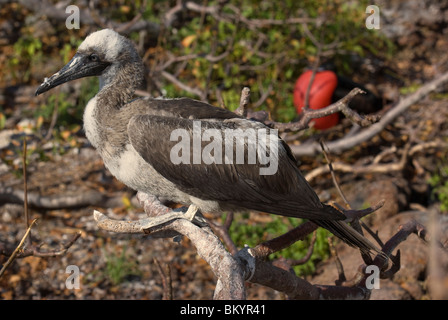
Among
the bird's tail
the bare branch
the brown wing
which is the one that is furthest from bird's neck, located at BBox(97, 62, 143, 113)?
the bare branch

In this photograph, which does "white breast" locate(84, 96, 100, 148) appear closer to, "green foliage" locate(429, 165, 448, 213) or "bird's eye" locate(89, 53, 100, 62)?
"bird's eye" locate(89, 53, 100, 62)

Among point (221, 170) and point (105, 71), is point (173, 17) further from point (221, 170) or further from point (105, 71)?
point (221, 170)

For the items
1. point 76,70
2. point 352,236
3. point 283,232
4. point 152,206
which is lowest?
point 283,232

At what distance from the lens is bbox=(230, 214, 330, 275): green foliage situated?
435 centimetres

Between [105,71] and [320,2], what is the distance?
5.34m

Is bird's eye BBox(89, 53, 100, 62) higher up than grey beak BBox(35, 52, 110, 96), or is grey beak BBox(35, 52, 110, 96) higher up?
bird's eye BBox(89, 53, 100, 62)

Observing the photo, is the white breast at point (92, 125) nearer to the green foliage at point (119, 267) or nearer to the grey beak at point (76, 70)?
the grey beak at point (76, 70)

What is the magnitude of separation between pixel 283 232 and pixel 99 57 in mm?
2199

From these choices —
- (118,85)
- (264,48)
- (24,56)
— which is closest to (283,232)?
(118,85)

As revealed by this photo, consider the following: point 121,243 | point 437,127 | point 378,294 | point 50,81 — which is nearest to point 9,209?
point 121,243

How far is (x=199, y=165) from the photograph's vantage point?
2.67m

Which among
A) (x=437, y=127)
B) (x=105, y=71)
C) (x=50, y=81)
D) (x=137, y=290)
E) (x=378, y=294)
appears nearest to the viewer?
(x=50, y=81)

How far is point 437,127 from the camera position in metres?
6.14

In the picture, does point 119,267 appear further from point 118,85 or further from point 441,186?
point 441,186
